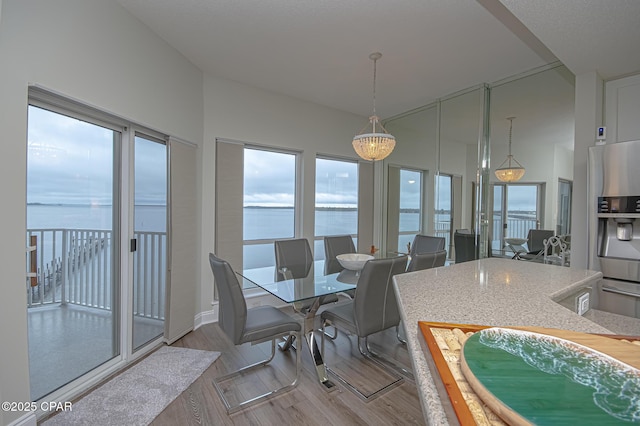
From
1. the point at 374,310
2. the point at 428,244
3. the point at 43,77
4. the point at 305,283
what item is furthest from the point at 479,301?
the point at 43,77

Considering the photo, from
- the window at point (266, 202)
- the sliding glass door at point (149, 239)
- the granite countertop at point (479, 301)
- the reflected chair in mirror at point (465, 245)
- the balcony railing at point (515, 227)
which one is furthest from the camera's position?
the window at point (266, 202)

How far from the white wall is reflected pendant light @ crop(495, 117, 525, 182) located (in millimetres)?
3808

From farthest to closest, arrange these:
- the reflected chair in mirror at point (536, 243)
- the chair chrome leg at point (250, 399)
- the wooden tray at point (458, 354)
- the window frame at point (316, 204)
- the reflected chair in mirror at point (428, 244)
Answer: the window frame at point (316, 204), the reflected chair in mirror at point (428, 244), the reflected chair in mirror at point (536, 243), the chair chrome leg at point (250, 399), the wooden tray at point (458, 354)

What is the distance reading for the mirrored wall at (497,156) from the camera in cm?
301

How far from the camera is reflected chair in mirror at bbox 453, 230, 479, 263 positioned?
12.0 feet

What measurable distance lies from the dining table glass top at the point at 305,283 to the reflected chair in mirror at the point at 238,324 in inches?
8.5

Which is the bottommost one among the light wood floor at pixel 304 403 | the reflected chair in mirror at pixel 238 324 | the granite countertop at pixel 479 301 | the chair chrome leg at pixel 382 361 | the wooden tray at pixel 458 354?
the light wood floor at pixel 304 403

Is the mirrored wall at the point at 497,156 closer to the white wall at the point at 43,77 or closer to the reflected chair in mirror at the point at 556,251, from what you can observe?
the reflected chair in mirror at the point at 556,251

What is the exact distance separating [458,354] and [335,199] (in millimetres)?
3993

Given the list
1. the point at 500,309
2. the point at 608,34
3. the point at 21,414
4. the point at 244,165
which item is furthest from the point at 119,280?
the point at 608,34

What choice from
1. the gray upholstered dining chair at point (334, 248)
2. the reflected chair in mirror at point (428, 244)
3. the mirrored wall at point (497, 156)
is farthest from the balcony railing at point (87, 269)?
the mirrored wall at point (497, 156)

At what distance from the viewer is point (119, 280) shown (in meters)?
2.45

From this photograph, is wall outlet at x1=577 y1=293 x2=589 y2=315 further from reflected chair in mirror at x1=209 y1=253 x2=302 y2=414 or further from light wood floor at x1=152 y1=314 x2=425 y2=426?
reflected chair in mirror at x1=209 y1=253 x2=302 y2=414

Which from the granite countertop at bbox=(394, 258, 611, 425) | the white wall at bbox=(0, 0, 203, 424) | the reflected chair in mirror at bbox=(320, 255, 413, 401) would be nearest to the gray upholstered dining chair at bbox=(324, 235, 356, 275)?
the reflected chair in mirror at bbox=(320, 255, 413, 401)
